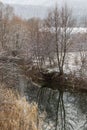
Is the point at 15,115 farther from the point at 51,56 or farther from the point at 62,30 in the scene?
the point at 51,56

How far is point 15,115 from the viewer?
929 centimetres

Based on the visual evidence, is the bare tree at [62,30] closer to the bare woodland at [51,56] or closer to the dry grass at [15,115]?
the bare woodland at [51,56]

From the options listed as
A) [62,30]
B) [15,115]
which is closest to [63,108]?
[15,115]

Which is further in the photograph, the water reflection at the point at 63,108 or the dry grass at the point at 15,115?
the water reflection at the point at 63,108

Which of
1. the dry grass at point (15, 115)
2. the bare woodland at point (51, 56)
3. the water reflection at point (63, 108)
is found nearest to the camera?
the dry grass at point (15, 115)

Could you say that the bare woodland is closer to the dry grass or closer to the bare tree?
the bare tree

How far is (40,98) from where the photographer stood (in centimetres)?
1559

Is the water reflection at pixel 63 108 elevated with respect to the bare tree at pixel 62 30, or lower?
lower

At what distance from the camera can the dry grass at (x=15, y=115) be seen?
8.89 meters

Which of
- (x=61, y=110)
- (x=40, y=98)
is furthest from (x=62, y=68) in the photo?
(x=61, y=110)

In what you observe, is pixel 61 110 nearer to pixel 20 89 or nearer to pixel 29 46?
pixel 20 89

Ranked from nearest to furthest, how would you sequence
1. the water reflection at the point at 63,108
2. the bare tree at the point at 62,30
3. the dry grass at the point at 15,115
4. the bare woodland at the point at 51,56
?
the dry grass at the point at 15,115, the water reflection at the point at 63,108, the bare woodland at the point at 51,56, the bare tree at the point at 62,30

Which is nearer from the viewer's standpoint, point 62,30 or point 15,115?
point 15,115

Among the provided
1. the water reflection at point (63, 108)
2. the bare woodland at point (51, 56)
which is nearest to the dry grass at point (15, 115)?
the water reflection at point (63, 108)
